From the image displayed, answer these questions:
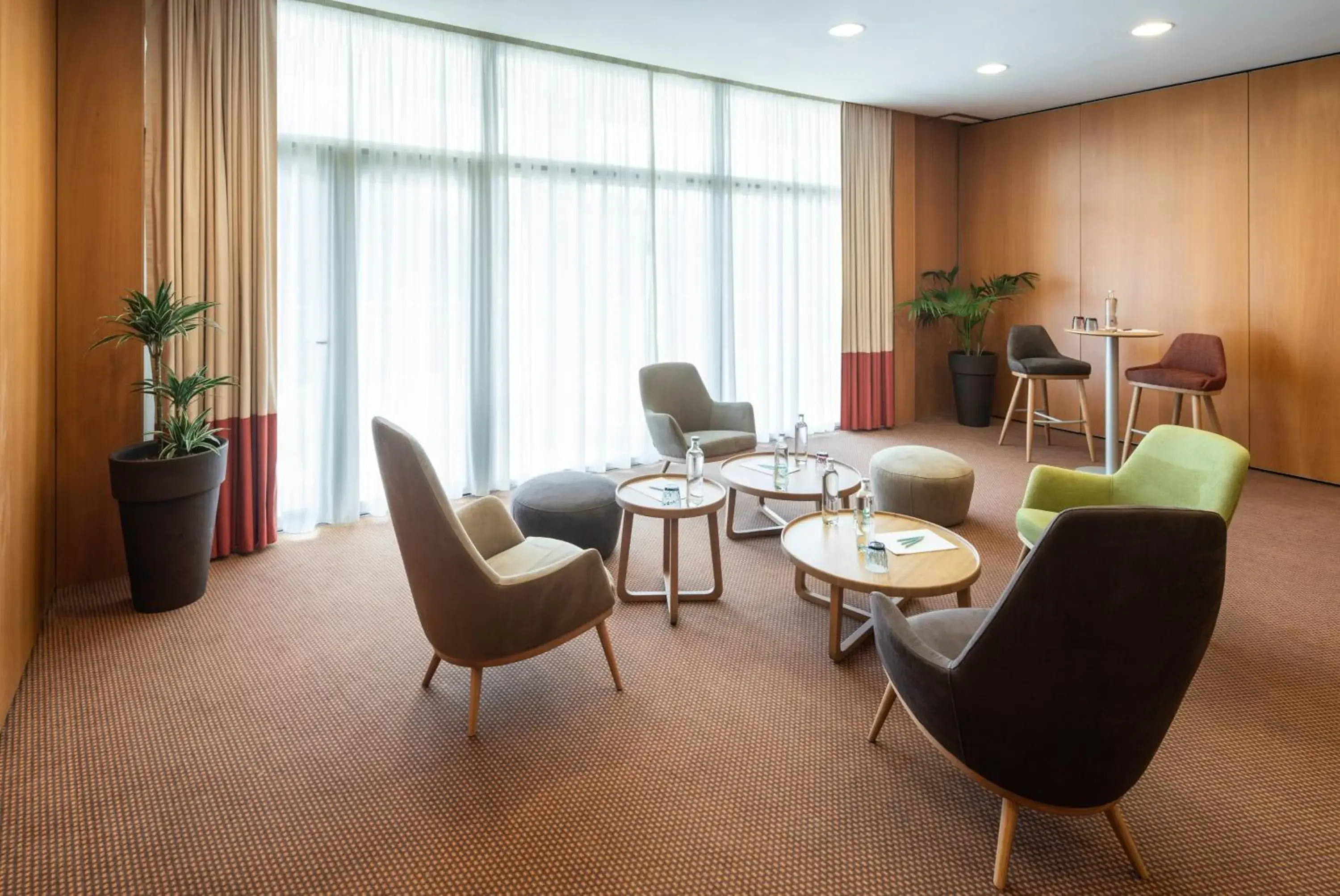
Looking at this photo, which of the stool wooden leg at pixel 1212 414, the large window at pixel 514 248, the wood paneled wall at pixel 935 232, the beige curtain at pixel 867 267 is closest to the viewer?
the large window at pixel 514 248

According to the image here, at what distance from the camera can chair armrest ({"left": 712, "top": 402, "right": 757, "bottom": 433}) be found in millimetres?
5270

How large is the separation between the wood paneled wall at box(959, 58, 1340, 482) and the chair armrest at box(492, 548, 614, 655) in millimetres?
5691

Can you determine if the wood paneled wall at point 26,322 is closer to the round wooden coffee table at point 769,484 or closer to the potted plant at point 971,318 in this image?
the round wooden coffee table at point 769,484

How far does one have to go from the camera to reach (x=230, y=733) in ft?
8.10

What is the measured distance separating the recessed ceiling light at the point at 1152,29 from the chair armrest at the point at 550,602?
4901 millimetres

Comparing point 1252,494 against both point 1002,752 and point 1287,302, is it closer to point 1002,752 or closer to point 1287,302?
point 1287,302

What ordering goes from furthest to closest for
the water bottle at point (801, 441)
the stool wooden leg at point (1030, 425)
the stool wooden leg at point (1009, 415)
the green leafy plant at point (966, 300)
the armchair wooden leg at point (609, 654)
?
the green leafy plant at point (966, 300)
the stool wooden leg at point (1009, 415)
the stool wooden leg at point (1030, 425)
the water bottle at point (801, 441)
the armchair wooden leg at point (609, 654)

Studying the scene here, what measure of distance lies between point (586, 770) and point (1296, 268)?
6163 millimetres

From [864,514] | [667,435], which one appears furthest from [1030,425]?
[864,514]

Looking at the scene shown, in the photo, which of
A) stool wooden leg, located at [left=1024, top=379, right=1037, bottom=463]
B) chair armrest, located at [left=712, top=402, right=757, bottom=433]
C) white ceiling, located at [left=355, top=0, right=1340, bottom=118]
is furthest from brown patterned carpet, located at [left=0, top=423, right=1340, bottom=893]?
white ceiling, located at [left=355, top=0, right=1340, bottom=118]

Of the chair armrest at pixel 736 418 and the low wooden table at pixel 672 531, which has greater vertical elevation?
the chair armrest at pixel 736 418

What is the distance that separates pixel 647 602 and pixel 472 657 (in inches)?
49.2

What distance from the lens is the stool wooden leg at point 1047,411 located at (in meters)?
6.84

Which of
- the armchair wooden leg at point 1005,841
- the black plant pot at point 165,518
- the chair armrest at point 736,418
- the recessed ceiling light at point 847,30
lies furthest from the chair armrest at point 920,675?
the recessed ceiling light at point 847,30
